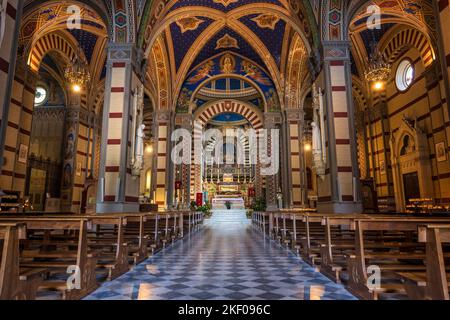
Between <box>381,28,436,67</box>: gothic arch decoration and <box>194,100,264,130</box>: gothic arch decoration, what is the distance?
856 cm

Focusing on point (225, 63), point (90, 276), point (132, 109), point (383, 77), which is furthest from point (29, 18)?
point (383, 77)

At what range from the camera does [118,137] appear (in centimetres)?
839

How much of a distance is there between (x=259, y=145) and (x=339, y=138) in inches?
547

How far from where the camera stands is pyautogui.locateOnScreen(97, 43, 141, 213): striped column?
8.02 m

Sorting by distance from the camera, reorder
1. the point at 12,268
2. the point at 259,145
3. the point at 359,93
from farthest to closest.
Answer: the point at 259,145 < the point at 359,93 < the point at 12,268

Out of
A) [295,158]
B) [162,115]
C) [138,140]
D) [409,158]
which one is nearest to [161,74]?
[162,115]

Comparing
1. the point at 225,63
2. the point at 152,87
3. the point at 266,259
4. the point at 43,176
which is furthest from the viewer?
the point at 225,63

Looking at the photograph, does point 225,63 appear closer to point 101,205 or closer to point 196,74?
point 196,74

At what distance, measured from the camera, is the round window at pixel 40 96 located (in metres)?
15.5

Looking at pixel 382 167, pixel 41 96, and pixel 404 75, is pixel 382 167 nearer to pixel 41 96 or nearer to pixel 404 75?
pixel 404 75

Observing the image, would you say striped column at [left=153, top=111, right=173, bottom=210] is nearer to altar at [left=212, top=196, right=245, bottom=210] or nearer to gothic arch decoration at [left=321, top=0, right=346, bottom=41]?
altar at [left=212, top=196, right=245, bottom=210]

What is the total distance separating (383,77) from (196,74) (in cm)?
1159

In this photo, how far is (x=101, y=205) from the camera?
7.93 meters
